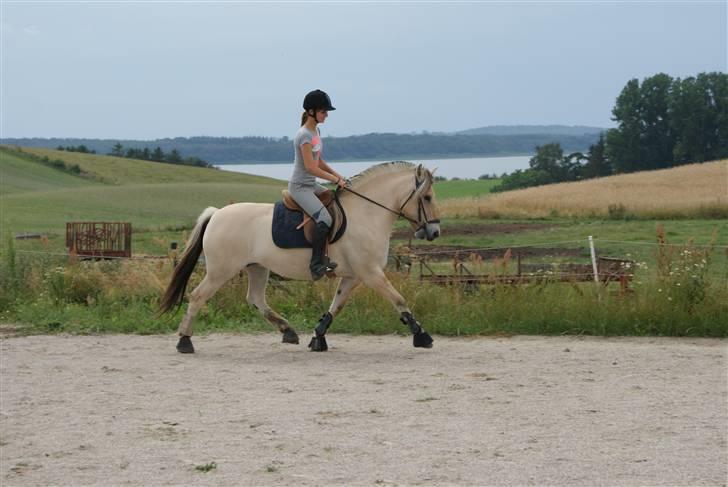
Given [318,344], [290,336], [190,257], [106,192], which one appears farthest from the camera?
[106,192]

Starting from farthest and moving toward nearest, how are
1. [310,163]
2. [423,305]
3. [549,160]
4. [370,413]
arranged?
[549,160], [423,305], [310,163], [370,413]

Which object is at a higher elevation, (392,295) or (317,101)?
(317,101)

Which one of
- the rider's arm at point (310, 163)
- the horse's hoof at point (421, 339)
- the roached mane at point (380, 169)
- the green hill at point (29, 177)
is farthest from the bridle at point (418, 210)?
the green hill at point (29, 177)

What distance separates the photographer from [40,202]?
188ft

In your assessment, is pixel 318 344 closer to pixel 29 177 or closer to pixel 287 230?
pixel 287 230

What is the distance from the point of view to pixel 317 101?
1078cm

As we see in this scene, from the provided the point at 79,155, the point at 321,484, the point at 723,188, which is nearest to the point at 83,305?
the point at 321,484

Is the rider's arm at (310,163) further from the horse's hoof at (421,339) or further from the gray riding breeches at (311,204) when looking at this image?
the horse's hoof at (421,339)

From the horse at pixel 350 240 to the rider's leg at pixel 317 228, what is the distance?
0.19 m

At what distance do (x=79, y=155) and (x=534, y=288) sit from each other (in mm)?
85232

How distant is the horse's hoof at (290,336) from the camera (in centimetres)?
1164

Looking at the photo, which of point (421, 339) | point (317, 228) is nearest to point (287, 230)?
point (317, 228)

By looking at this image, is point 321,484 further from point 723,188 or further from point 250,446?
point 723,188

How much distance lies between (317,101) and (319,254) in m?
1.52
